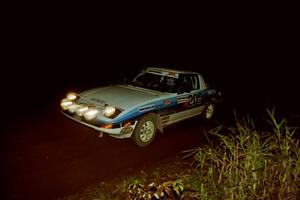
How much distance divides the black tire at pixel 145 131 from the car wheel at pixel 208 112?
2.02 m

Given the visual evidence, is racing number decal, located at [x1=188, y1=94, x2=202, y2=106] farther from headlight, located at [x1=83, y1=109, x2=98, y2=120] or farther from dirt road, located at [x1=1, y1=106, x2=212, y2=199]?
headlight, located at [x1=83, y1=109, x2=98, y2=120]

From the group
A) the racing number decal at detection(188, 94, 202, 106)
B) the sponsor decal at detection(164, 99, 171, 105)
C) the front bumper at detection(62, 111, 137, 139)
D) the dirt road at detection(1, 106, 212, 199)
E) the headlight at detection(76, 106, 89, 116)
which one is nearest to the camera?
the dirt road at detection(1, 106, 212, 199)

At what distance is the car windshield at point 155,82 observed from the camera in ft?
23.0

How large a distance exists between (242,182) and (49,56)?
1402 cm

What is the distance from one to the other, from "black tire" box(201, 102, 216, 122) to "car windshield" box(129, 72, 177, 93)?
129cm

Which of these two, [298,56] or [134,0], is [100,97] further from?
[134,0]

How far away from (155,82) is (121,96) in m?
1.22

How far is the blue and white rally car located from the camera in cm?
Answer: 591

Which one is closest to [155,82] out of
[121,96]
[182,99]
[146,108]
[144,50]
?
[182,99]

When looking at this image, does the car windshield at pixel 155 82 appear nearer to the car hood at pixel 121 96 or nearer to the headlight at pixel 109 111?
the car hood at pixel 121 96

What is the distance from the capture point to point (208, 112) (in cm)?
838

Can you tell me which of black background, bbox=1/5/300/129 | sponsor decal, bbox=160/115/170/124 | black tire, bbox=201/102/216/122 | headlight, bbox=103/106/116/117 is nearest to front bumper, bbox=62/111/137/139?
headlight, bbox=103/106/116/117

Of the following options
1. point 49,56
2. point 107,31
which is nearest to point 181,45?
point 107,31

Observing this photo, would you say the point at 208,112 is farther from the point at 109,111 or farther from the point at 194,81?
the point at 109,111
